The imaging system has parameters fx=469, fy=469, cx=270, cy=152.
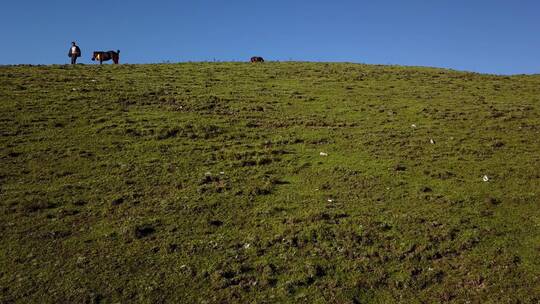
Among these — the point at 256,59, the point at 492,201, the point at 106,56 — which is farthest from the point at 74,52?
the point at 492,201

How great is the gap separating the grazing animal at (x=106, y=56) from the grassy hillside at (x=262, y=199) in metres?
17.8

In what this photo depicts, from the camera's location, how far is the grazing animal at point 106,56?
4922 cm

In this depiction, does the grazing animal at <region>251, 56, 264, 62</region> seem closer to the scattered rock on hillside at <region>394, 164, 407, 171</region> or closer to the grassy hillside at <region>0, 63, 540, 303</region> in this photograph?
the grassy hillside at <region>0, 63, 540, 303</region>

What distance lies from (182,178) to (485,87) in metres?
32.5

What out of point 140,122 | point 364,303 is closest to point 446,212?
point 364,303

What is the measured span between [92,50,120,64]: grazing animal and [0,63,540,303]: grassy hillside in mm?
17800

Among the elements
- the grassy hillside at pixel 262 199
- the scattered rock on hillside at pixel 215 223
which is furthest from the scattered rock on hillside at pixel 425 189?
the scattered rock on hillside at pixel 215 223

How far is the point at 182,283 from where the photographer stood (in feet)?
37.2

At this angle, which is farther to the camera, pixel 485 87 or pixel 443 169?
pixel 485 87

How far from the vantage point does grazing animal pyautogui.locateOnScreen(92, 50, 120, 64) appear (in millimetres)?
49219

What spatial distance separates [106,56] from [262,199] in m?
39.1

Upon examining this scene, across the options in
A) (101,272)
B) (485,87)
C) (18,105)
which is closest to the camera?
(101,272)

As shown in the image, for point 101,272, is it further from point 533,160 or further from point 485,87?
point 485,87

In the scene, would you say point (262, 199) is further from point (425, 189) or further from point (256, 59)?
point (256, 59)
